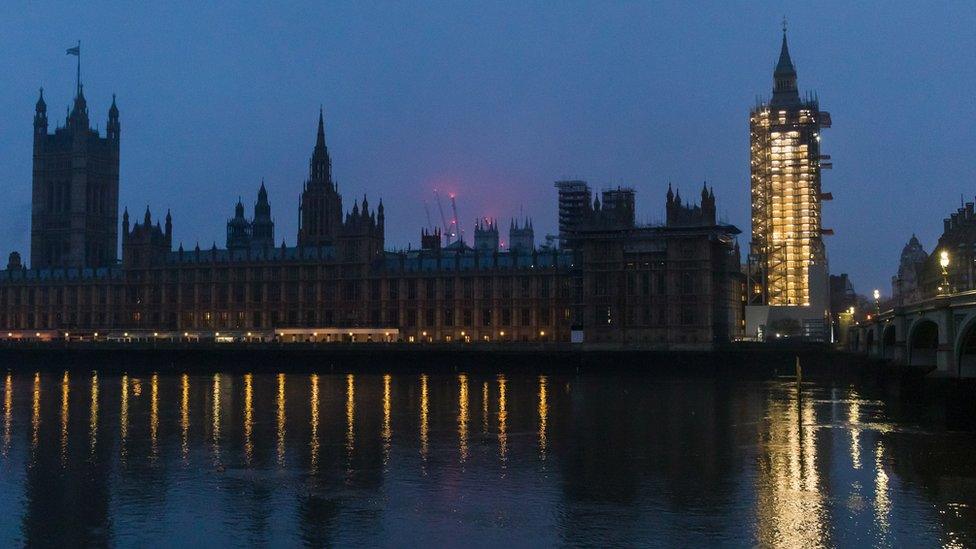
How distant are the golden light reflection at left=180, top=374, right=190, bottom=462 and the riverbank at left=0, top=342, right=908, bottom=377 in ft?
139

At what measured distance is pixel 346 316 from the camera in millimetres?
188750

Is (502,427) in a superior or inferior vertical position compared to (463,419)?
inferior

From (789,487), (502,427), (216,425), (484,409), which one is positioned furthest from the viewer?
(484,409)

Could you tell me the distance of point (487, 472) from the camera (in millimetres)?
49312

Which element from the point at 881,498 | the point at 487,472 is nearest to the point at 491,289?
the point at 487,472

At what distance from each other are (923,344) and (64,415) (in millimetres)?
72750

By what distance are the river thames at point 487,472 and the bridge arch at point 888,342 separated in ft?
36.5

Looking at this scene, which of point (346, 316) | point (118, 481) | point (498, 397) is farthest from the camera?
point (346, 316)

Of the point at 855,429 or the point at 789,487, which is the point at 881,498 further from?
the point at 855,429

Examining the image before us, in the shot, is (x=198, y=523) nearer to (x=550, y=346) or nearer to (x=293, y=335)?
(x=550, y=346)

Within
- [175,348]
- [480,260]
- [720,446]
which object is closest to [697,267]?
[480,260]

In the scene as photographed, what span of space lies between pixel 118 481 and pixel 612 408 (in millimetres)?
46273

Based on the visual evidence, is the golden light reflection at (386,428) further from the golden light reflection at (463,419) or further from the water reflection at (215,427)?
the water reflection at (215,427)

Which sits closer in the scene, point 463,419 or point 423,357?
point 463,419
